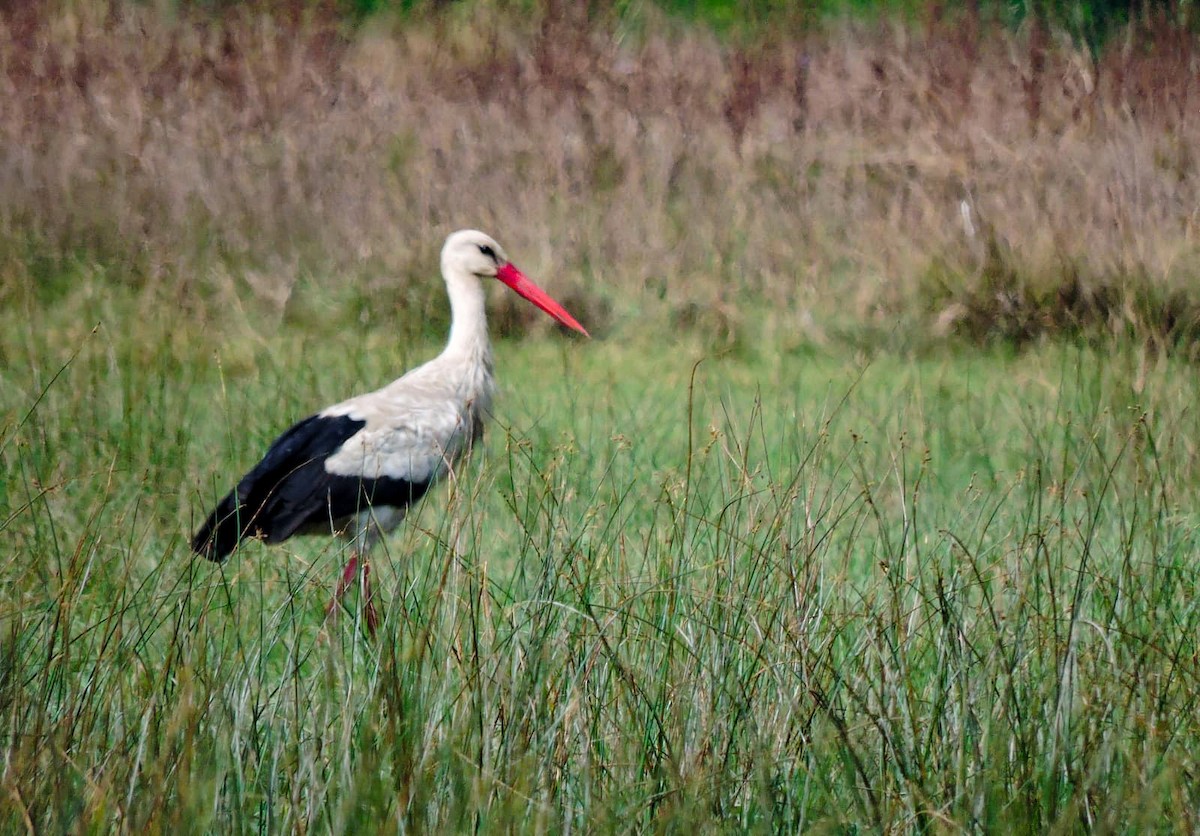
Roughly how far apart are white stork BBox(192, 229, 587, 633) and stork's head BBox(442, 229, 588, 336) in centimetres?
45

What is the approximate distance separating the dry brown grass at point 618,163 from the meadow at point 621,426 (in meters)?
0.03

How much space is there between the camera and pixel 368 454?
4.14 m

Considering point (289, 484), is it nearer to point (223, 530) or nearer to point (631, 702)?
point (223, 530)

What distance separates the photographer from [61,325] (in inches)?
255

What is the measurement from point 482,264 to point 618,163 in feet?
10.9

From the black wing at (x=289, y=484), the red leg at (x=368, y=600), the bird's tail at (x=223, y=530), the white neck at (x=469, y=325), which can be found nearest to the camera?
the red leg at (x=368, y=600)

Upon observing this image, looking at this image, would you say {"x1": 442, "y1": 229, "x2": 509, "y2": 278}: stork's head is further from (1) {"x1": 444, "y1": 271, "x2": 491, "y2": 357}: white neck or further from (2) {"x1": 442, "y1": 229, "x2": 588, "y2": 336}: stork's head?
(1) {"x1": 444, "y1": 271, "x2": 491, "y2": 357}: white neck

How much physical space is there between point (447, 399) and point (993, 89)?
17.9 feet

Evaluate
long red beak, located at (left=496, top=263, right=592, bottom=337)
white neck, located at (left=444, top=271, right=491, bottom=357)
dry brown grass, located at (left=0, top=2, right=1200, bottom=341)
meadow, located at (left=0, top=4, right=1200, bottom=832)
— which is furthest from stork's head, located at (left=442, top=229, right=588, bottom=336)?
dry brown grass, located at (left=0, top=2, right=1200, bottom=341)

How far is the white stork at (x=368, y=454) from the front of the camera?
A: 158 inches

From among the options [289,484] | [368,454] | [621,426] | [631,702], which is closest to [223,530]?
[289,484]

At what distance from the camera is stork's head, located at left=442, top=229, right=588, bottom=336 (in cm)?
523

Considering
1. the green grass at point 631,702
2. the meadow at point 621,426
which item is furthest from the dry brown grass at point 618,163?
the green grass at point 631,702

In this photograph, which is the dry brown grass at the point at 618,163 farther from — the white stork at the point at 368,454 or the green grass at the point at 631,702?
the green grass at the point at 631,702
